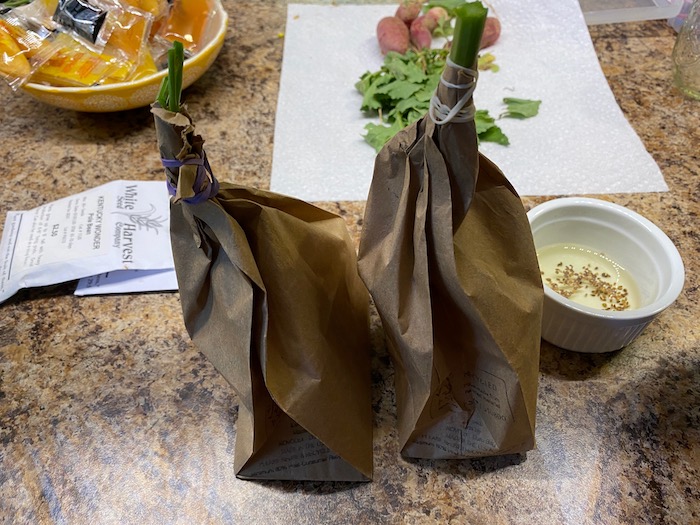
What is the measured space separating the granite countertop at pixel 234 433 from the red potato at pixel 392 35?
383mm

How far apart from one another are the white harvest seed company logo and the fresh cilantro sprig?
1.14ft

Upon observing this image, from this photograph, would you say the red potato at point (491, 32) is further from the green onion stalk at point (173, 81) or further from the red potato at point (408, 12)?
the green onion stalk at point (173, 81)

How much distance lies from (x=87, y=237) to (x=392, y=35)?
2.06 ft

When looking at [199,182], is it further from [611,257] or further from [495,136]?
[495,136]

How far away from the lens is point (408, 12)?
100 cm

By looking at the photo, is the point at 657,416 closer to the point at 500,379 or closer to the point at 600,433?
the point at 600,433

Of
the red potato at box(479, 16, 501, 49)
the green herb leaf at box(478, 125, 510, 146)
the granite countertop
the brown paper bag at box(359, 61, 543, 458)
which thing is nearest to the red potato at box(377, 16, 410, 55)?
the red potato at box(479, 16, 501, 49)

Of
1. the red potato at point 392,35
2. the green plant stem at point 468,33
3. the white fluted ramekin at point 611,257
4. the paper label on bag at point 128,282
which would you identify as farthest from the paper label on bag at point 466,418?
the red potato at point 392,35

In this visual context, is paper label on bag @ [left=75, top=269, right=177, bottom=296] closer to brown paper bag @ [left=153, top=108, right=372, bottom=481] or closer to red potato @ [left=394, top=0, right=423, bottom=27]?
brown paper bag @ [left=153, top=108, right=372, bottom=481]

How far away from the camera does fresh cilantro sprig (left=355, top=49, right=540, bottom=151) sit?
0.82 metres

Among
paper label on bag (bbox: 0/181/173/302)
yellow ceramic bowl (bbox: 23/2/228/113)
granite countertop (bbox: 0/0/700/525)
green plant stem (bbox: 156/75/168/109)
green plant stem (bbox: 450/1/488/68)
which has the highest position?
green plant stem (bbox: 450/1/488/68)

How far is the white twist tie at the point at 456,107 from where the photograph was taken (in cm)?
32

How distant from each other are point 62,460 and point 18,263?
0.87ft

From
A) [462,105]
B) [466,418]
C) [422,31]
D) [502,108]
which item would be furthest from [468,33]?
[422,31]
